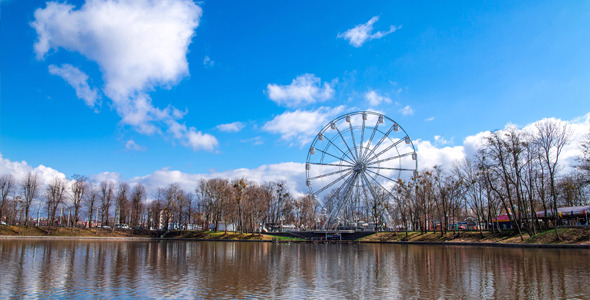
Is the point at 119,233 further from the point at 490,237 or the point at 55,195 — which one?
the point at 490,237

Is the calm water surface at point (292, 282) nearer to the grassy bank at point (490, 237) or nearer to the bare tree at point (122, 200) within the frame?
the grassy bank at point (490, 237)

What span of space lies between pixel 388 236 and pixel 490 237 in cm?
2002

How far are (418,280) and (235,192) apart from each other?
67.9 meters

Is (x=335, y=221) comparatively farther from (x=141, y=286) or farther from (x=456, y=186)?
(x=141, y=286)

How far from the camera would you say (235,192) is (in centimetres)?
8319

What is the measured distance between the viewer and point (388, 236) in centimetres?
7200

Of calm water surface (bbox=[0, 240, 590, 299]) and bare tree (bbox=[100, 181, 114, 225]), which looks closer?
calm water surface (bbox=[0, 240, 590, 299])

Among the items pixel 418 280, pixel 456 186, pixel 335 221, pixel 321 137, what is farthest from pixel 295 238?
pixel 418 280

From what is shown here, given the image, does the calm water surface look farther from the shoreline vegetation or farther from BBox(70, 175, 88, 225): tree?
BBox(70, 175, 88, 225): tree

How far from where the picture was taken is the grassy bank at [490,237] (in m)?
42.8

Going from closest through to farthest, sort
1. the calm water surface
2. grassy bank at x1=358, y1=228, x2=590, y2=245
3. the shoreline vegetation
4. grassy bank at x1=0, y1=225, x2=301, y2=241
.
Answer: the calm water surface → grassy bank at x1=358, y1=228, x2=590, y2=245 → the shoreline vegetation → grassy bank at x1=0, y1=225, x2=301, y2=241

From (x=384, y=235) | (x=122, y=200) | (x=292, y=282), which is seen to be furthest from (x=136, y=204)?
(x=292, y=282)

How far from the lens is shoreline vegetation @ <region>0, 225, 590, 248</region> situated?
146ft

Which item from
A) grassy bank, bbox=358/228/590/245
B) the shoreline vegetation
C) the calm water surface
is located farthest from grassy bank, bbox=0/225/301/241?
the calm water surface
